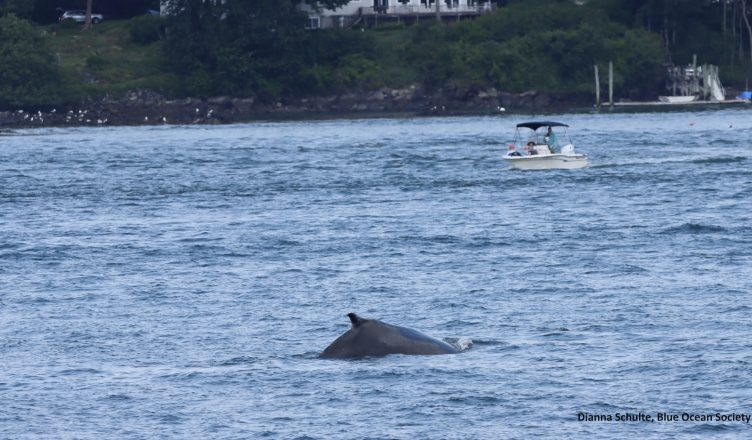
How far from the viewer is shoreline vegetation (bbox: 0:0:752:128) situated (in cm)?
12475

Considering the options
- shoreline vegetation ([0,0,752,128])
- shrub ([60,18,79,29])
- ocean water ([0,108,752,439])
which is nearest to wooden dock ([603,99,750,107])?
shoreline vegetation ([0,0,752,128])

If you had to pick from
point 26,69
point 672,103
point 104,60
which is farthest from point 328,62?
point 672,103

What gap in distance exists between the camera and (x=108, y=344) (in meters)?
27.8

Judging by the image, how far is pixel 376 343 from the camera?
84.1ft

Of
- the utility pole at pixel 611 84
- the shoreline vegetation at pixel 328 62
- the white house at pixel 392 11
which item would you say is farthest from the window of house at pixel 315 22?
the utility pole at pixel 611 84

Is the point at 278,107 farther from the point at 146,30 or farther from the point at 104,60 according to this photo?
the point at 104,60

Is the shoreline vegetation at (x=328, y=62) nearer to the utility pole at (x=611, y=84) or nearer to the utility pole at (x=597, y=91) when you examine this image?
the utility pole at (x=597, y=91)

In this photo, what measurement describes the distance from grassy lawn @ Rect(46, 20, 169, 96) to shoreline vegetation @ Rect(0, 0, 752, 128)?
0.45ft

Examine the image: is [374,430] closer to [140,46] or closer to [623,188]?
[623,188]

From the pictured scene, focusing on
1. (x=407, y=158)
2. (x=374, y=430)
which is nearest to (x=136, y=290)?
(x=374, y=430)

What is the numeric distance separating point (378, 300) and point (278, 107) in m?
98.8

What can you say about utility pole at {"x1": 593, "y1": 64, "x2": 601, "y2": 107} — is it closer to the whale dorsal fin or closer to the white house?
the white house

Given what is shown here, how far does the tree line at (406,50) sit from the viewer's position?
128 metres

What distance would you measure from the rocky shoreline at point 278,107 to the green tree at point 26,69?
115cm
